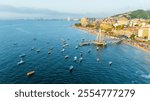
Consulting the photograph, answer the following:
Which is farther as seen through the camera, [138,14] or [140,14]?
[138,14]


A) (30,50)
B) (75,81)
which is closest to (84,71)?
(75,81)

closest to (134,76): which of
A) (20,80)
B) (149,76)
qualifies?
(149,76)

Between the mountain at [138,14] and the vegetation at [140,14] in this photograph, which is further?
the vegetation at [140,14]

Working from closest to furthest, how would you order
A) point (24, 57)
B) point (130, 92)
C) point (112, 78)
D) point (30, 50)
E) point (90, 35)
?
point (130, 92) < point (112, 78) < point (24, 57) < point (30, 50) < point (90, 35)

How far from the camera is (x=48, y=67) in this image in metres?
11.4

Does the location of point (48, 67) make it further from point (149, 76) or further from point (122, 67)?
point (149, 76)

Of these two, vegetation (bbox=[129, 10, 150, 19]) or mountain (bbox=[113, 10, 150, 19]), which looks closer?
mountain (bbox=[113, 10, 150, 19])

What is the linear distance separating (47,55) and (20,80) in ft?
16.2

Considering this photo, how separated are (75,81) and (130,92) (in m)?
7.16

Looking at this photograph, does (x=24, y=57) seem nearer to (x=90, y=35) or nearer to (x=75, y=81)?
(x=75, y=81)

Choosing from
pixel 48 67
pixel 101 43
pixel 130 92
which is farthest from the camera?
pixel 101 43

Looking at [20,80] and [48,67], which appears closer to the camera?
[20,80]

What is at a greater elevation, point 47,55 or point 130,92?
point 130,92

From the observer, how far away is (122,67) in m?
11.5
